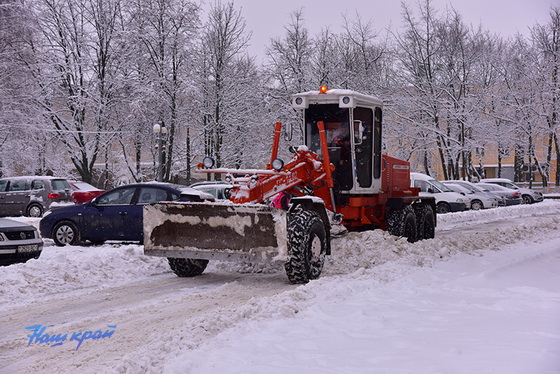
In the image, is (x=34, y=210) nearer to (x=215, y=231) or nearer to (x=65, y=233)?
(x=65, y=233)

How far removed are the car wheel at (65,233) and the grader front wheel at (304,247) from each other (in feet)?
22.2

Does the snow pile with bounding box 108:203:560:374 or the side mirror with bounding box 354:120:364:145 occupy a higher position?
the side mirror with bounding box 354:120:364:145

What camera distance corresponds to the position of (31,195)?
23391mm

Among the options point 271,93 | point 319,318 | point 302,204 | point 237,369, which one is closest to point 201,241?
point 302,204

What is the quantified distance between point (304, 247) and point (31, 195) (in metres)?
17.5

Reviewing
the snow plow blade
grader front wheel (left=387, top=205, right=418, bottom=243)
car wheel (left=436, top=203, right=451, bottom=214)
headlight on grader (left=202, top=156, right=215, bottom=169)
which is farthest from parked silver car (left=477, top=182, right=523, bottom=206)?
the snow plow blade

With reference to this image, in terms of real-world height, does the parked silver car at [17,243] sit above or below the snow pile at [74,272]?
above

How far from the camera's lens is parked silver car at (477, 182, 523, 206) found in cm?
→ 3306

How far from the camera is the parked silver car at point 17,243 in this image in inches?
403

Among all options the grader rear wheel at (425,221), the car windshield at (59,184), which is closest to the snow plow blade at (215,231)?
the grader rear wheel at (425,221)

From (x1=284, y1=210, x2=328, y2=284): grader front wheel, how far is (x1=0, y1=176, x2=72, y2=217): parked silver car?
1648 centimetres

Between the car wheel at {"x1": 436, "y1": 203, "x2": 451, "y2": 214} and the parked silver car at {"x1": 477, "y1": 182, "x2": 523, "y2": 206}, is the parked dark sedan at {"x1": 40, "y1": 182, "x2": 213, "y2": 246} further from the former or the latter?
the parked silver car at {"x1": 477, "y1": 182, "x2": 523, "y2": 206}

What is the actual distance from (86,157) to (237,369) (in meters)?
29.6

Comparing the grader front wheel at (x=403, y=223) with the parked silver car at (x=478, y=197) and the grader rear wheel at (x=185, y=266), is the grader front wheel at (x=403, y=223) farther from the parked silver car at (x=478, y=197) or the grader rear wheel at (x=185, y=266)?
the parked silver car at (x=478, y=197)
